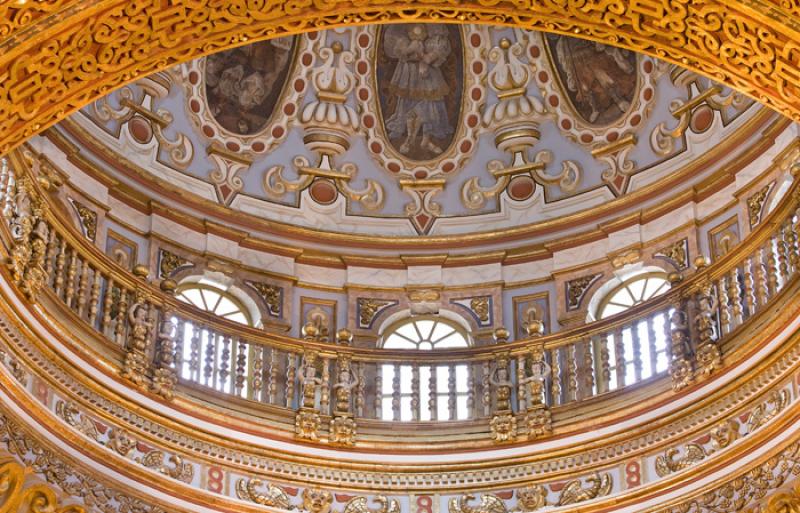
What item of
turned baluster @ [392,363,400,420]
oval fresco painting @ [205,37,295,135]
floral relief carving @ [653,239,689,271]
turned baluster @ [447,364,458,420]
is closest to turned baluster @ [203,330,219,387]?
turned baluster @ [392,363,400,420]

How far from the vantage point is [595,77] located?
27.5 metres

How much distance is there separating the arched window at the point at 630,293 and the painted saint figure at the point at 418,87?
4.00 metres

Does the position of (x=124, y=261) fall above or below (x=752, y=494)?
above

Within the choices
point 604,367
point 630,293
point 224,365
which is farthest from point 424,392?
point 630,293

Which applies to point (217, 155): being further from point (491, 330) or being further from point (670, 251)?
point (670, 251)

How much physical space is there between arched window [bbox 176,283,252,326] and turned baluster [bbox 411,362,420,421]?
2505 mm

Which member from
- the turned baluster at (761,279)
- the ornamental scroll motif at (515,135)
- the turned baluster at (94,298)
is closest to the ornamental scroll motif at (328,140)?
the ornamental scroll motif at (515,135)

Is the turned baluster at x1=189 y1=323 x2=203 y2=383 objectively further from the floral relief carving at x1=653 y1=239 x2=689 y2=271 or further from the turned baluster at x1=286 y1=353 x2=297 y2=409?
the floral relief carving at x1=653 y1=239 x2=689 y2=271

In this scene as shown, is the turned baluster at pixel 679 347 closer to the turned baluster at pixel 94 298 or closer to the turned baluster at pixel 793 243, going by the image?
the turned baluster at pixel 793 243

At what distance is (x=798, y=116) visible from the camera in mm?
15273

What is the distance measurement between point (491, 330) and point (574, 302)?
123 cm

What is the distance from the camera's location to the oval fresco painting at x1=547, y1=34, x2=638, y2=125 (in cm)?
2720

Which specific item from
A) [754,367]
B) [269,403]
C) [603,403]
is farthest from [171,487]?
[754,367]

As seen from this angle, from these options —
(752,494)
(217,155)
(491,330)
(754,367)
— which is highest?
(217,155)
